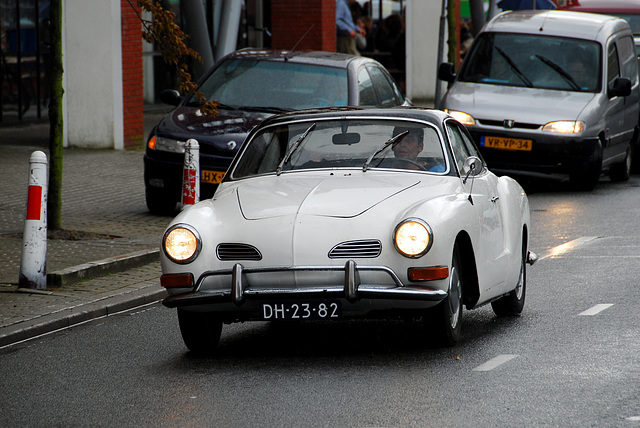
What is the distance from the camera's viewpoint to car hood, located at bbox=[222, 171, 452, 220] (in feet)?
24.4

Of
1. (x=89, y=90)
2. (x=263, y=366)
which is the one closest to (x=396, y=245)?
(x=263, y=366)

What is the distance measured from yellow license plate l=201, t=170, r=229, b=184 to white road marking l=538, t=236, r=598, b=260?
340cm

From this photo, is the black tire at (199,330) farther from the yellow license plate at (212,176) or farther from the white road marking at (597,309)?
the yellow license plate at (212,176)

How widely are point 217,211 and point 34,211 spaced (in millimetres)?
2596

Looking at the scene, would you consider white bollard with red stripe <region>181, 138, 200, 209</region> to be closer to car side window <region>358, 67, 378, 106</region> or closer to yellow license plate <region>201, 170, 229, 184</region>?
yellow license plate <region>201, 170, 229, 184</region>

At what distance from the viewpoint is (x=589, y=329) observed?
830 cm

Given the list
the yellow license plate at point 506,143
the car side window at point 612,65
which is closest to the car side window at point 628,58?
the car side window at point 612,65

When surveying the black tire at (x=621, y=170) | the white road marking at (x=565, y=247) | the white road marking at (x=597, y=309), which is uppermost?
the white road marking at (x=597, y=309)

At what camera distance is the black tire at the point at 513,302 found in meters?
8.85

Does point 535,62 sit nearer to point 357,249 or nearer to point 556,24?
point 556,24

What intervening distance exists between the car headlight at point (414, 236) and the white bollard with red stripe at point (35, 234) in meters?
3.61

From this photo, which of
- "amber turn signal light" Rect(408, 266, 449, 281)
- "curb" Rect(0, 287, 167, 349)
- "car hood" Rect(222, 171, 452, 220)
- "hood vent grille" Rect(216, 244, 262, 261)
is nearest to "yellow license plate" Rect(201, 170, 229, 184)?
"curb" Rect(0, 287, 167, 349)

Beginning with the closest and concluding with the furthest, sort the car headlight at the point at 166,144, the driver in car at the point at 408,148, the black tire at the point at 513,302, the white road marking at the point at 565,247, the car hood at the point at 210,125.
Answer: the driver in car at the point at 408,148
the black tire at the point at 513,302
the white road marking at the point at 565,247
the car hood at the point at 210,125
the car headlight at the point at 166,144

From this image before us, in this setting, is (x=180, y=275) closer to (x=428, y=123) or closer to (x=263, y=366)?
(x=263, y=366)
